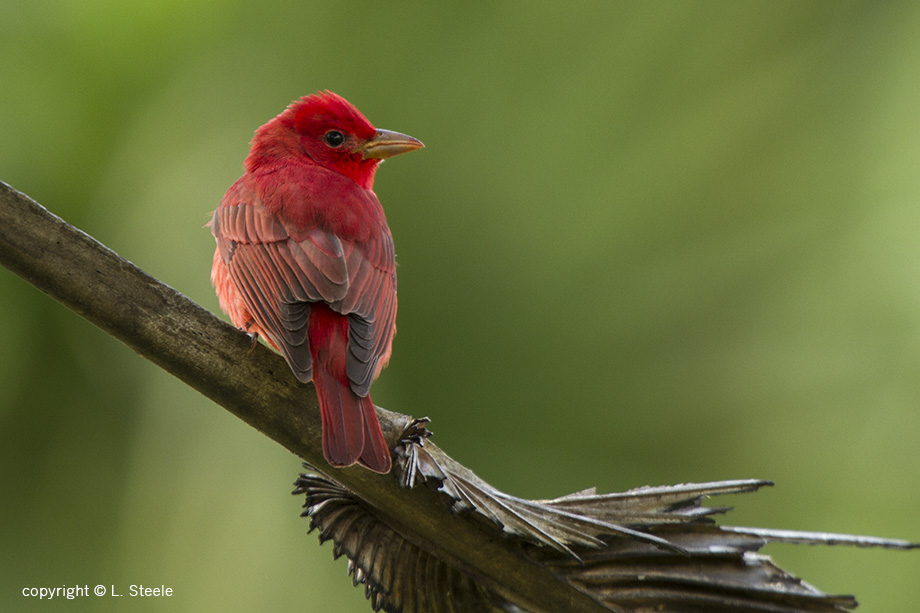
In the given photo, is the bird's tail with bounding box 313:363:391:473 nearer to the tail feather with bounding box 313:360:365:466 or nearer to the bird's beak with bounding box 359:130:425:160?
the tail feather with bounding box 313:360:365:466

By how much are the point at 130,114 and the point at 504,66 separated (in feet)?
4.71

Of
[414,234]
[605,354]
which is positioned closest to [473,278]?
[414,234]

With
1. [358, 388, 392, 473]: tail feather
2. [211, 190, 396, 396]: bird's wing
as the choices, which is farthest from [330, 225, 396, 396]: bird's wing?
[358, 388, 392, 473]: tail feather

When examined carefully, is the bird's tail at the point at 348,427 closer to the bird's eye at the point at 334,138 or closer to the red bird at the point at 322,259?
the red bird at the point at 322,259

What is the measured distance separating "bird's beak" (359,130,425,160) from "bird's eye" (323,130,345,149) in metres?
0.08

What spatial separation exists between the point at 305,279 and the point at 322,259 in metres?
0.10

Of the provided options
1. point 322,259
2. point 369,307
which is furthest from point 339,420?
point 322,259

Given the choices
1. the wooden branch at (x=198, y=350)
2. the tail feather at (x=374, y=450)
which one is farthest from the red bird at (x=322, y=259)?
the wooden branch at (x=198, y=350)

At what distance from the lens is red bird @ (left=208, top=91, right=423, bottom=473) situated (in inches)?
66.8

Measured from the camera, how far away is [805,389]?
125 inches

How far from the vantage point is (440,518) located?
1354mm

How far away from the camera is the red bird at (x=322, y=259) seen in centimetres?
170

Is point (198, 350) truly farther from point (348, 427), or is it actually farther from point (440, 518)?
point (440, 518)

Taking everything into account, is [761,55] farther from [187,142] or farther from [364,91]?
[187,142]
